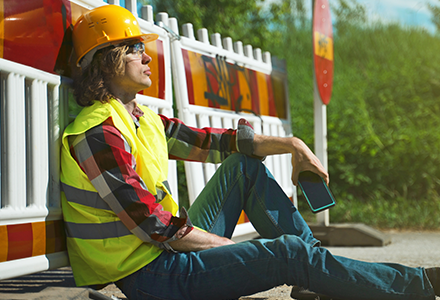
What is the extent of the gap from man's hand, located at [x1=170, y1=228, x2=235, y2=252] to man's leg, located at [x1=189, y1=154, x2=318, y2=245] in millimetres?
345

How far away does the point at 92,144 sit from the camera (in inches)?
72.9

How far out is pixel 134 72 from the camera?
7.12 ft

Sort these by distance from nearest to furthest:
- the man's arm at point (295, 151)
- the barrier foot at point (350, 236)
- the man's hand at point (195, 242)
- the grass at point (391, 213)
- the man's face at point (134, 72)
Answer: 1. the man's hand at point (195, 242)
2. the man's face at point (134, 72)
3. the man's arm at point (295, 151)
4. the barrier foot at point (350, 236)
5. the grass at point (391, 213)

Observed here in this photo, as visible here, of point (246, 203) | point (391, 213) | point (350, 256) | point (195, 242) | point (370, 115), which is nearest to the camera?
point (195, 242)

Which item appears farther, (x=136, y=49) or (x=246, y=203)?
(x=246, y=203)

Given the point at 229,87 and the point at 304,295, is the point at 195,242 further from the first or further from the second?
the point at 229,87

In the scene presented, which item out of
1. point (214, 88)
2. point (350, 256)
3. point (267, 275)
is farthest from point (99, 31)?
point (350, 256)

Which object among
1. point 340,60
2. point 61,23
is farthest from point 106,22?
point 340,60

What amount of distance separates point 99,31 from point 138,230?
88cm

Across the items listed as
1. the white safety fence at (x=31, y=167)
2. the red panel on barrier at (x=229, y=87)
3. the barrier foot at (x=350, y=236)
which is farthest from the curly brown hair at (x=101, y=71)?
the barrier foot at (x=350, y=236)

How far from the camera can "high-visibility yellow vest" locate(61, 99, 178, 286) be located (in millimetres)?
1890

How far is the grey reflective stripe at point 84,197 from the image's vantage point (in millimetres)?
1891

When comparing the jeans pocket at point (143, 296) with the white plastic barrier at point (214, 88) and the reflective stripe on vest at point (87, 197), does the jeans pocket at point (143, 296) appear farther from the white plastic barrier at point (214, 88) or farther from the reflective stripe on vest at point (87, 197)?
the white plastic barrier at point (214, 88)

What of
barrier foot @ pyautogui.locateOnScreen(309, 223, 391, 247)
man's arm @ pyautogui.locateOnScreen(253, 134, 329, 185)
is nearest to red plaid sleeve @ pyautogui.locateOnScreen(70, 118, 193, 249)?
man's arm @ pyautogui.locateOnScreen(253, 134, 329, 185)
